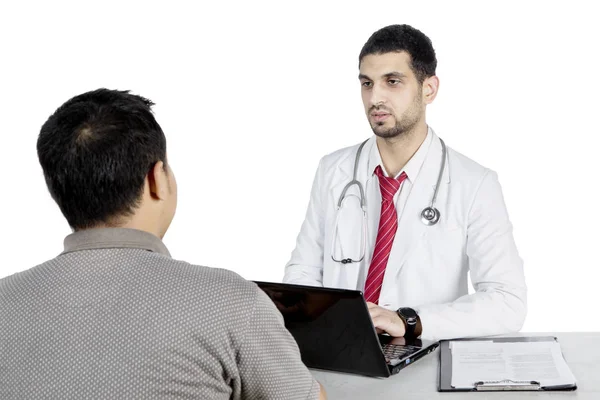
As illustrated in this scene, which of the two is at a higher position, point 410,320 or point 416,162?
point 416,162

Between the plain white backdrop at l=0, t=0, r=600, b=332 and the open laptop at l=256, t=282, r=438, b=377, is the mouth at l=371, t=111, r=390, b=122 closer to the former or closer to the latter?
the open laptop at l=256, t=282, r=438, b=377

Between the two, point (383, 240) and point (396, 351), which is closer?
point (396, 351)

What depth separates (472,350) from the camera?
82.7 inches

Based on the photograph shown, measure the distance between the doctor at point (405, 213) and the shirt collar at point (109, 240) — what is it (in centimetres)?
145

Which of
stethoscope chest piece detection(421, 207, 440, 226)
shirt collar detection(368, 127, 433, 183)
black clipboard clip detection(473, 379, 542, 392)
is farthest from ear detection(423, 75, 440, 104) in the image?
black clipboard clip detection(473, 379, 542, 392)

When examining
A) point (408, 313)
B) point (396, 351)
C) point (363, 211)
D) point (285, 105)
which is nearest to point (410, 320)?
point (408, 313)

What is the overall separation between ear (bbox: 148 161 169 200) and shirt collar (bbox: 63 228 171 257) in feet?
0.23

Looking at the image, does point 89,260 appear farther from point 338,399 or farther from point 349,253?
point 349,253

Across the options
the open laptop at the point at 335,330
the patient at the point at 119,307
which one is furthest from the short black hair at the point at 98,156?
the open laptop at the point at 335,330

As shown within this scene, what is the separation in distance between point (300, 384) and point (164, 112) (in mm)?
3324

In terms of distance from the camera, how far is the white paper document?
183 cm

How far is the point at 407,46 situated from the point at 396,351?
1.16 meters

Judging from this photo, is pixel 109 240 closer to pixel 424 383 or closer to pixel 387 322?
pixel 424 383

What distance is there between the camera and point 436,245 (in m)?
2.70
